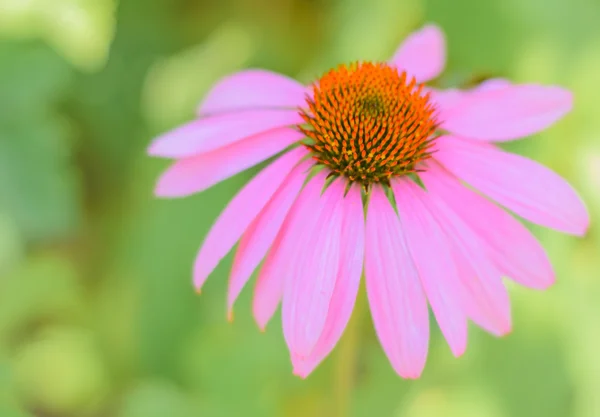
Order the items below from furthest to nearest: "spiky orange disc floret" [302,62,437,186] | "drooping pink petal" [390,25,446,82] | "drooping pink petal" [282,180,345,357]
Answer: "drooping pink petal" [390,25,446,82], "spiky orange disc floret" [302,62,437,186], "drooping pink petal" [282,180,345,357]

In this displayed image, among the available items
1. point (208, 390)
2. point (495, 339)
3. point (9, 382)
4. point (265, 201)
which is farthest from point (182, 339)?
point (265, 201)

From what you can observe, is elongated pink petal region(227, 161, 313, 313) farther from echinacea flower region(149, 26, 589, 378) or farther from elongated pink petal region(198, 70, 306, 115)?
elongated pink petal region(198, 70, 306, 115)

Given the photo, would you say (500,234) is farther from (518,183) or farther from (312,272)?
(312,272)

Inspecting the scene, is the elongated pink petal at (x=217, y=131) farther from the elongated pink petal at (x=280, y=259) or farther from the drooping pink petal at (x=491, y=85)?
the drooping pink petal at (x=491, y=85)

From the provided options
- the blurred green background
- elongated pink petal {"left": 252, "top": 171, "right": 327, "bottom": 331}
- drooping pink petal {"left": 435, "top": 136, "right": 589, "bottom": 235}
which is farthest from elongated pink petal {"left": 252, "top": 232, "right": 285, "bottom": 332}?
the blurred green background

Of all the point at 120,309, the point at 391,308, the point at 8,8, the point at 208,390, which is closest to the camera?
the point at 391,308

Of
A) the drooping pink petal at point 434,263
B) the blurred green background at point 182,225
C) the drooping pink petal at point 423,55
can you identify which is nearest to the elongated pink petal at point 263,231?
the drooping pink petal at point 434,263

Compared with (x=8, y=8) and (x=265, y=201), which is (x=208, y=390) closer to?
(x=265, y=201)
